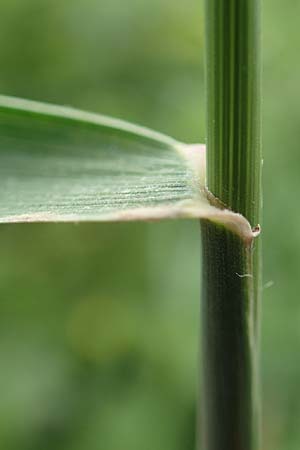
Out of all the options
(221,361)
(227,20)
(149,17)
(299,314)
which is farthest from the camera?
(149,17)

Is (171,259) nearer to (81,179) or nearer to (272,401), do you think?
(272,401)

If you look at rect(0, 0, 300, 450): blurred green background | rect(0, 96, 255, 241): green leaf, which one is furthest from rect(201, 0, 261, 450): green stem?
rect(0, 0, 300, 450): blurred green background

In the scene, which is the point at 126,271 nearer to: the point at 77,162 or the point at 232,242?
the point at 77,162

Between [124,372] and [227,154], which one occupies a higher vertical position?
[227,154]

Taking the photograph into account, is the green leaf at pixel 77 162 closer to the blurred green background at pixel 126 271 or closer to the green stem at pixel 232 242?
the green stem at pixel 232 242

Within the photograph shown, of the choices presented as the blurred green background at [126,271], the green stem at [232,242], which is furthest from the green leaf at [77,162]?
the blurred green background at [126,271]

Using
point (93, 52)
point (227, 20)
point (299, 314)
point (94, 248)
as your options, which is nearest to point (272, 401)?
point (299, 314)
